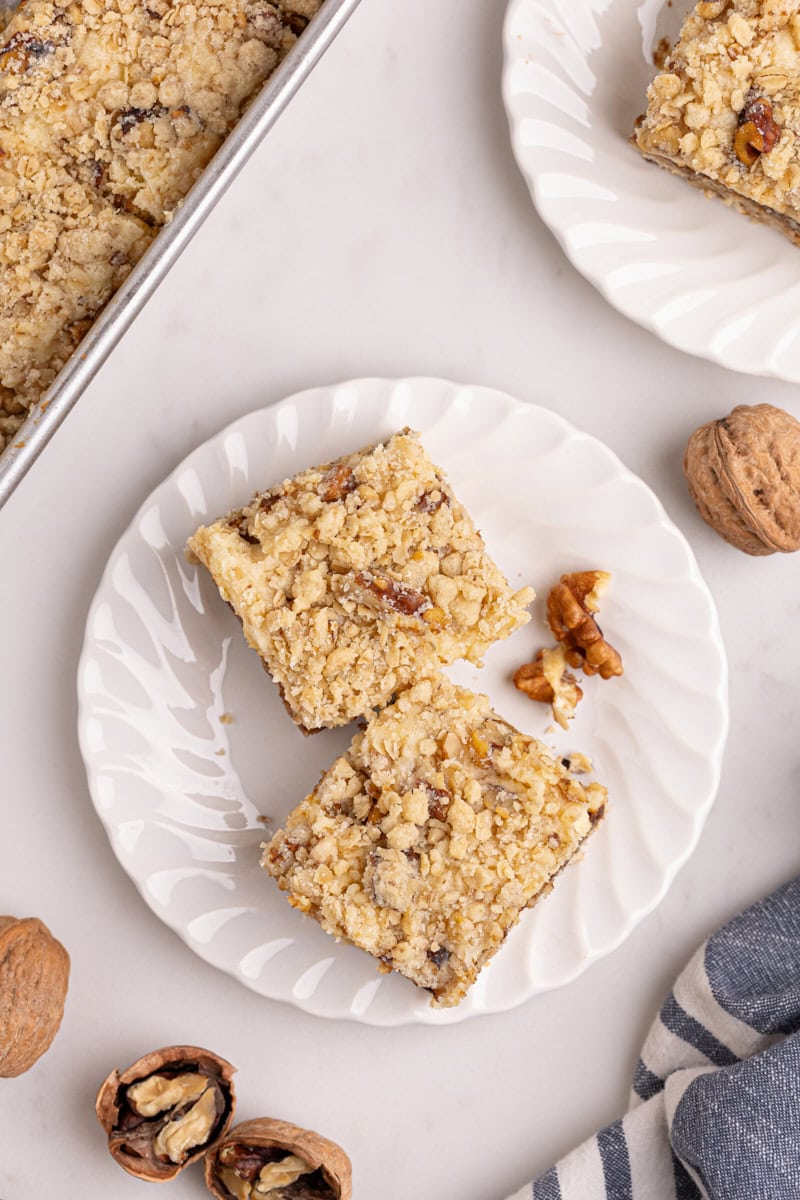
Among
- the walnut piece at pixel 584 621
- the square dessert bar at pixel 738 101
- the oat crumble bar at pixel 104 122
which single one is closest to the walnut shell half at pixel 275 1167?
the walnut piece at pixel 584 621

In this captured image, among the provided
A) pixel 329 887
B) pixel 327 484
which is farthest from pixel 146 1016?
pixel 327 484

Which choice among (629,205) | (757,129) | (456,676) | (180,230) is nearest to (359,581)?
(456,676)

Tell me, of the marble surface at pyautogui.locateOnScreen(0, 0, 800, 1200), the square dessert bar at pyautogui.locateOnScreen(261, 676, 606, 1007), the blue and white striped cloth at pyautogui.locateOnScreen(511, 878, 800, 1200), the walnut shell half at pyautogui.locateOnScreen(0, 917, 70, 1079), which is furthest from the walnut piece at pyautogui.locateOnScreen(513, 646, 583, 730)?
the walnut shell half at pyautogui.locateOnScreen(0, 917, 70, 1079)

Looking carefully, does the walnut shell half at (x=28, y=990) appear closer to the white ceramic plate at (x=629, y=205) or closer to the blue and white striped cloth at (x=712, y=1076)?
the blue and white striped cloth at (x=712, y=1076)

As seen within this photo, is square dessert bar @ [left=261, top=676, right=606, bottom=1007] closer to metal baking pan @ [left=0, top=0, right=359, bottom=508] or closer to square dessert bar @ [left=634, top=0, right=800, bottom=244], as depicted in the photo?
metal baking pan @ [left=0, top=0, right=359, bottom=508]

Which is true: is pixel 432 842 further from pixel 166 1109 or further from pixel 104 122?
pixel 104 122

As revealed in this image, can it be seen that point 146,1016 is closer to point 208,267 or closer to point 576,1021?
point 576,1021
